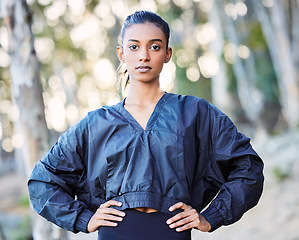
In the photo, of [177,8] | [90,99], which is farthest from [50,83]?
[177,8]

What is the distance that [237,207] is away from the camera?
2279mm

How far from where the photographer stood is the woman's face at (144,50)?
2.33 metres

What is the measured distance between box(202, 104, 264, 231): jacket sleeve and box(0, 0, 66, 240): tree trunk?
2.05m

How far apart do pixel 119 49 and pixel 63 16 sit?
1891 cm

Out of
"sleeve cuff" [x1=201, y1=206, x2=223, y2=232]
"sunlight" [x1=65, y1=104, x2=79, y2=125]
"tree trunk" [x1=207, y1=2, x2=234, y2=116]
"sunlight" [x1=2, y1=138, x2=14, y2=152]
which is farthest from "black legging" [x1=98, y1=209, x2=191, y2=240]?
"sunlight" [x1=2, y1=138, x2=14, y2=152]

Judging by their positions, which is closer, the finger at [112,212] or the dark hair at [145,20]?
the finger at [112,212]

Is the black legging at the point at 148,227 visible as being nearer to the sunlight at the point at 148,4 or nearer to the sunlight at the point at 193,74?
the sunlight at the point at 148,4

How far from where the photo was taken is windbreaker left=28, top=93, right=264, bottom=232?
2.19 metres

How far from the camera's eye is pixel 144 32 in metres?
2.35

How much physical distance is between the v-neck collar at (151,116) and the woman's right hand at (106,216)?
17.7 inches

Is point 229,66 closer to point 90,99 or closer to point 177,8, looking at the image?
point 177,8

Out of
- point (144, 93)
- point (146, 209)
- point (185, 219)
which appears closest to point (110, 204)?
point (146, 209)

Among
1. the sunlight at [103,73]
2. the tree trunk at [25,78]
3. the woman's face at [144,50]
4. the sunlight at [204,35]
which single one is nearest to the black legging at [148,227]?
the woman's face at [144,50]

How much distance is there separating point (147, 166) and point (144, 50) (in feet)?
2.19
